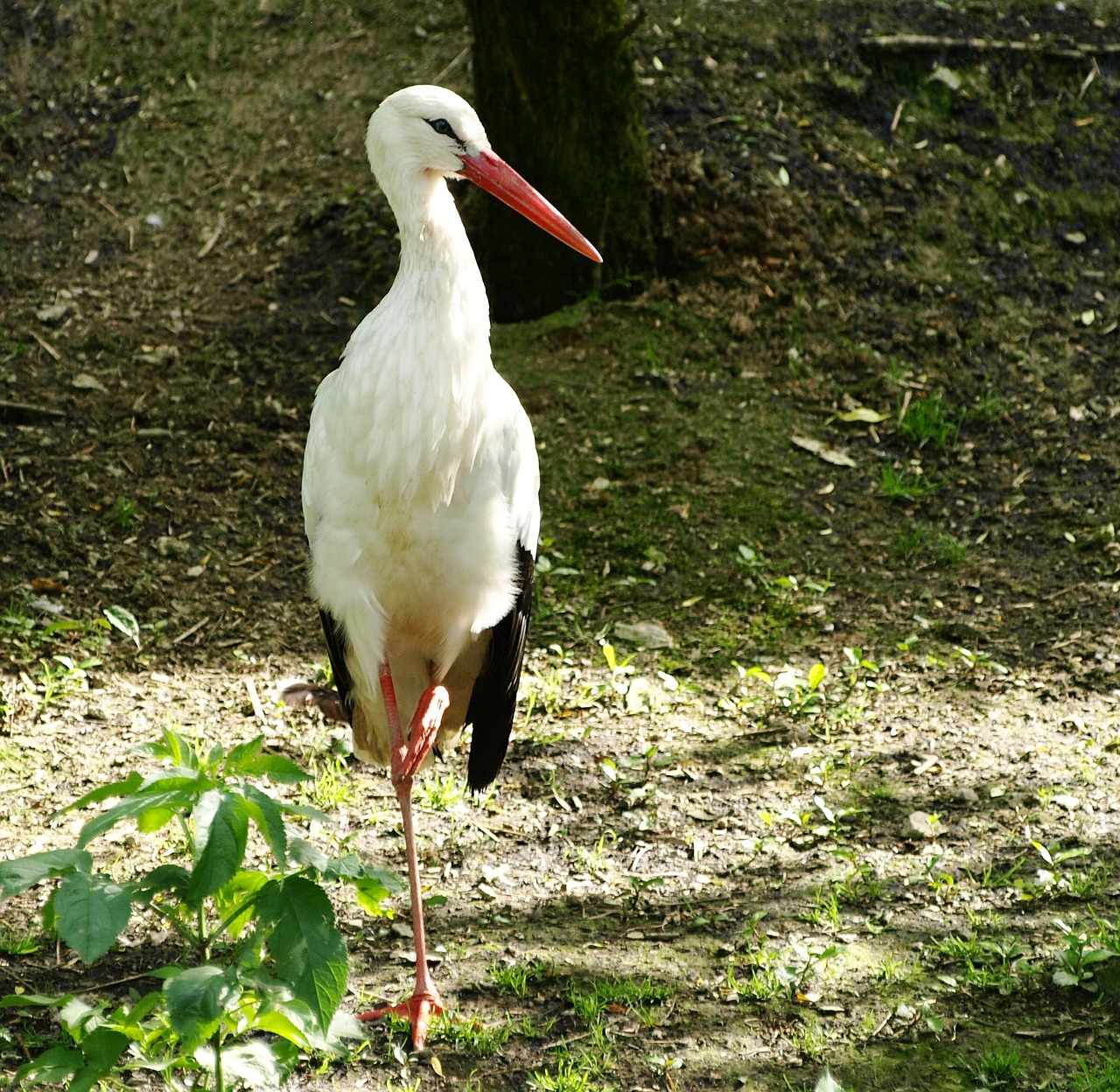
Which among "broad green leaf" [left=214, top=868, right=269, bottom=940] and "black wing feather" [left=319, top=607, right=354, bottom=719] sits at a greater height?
"broad green leaf" [left=214, top=868, right=269, bottom=940]

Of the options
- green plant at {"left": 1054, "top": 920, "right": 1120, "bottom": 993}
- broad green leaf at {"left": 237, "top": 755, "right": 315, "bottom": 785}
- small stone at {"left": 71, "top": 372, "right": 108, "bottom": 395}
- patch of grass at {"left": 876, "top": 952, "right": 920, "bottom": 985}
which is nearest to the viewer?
broad green leaf at {"left": 237, "top": 755, "right": 315, "bottom": 785}

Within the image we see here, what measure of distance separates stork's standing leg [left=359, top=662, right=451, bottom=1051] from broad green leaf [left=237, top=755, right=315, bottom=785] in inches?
35.9

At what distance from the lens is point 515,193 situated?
285cm

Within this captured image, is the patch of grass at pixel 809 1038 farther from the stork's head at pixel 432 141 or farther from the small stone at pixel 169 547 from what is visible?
the small stone at pixel 169 547

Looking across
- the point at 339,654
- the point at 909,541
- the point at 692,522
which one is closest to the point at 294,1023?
the point at 339,654

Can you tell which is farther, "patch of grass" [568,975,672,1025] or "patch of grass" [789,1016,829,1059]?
"patch of grass" [568,975,672,1025]

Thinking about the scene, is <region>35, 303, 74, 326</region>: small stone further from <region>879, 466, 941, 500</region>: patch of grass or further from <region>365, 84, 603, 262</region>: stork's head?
<region>879, 466, 941, 500</region>: patch of grass

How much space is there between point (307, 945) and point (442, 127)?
1743 millimetres

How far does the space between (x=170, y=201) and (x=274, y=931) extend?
463 cm

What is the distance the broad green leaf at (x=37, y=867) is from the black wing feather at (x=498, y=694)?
146 cm

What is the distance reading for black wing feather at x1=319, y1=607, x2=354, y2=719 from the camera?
300 cm

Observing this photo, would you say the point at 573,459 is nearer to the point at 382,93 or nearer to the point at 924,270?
the point at 924,270

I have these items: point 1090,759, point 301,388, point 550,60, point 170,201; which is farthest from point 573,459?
point 170,201

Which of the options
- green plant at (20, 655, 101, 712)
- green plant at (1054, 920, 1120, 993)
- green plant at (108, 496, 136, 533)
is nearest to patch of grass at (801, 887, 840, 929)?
green plant at (1054, 920, 1120, 993)
